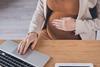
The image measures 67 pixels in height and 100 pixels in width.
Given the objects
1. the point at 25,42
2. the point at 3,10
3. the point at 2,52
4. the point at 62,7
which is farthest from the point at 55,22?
the point at 3,10

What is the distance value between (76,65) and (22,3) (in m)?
2.05

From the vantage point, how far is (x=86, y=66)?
108 centimetres

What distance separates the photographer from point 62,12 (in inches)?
62.9

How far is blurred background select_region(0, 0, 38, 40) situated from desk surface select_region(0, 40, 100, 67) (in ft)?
4.26

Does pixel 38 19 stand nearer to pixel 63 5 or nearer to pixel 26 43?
pixel 63 5

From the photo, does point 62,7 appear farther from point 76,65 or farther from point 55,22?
point 76,65

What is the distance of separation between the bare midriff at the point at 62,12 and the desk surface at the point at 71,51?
14.0 inches

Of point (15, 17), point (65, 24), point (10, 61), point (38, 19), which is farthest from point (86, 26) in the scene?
point (15, 17)

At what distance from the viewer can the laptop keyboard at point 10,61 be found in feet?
3.59

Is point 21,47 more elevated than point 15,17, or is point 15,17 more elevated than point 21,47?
point 21,47

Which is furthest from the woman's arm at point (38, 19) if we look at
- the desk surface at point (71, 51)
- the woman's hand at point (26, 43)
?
the desk surface at point (71, 51)

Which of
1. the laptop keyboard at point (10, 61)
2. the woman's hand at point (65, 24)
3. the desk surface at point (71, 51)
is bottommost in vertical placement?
the woman's hand at point (65, 24)

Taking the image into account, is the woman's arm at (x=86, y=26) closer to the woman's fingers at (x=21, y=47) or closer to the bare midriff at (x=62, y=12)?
the bare midriff at (x=62, y=12)

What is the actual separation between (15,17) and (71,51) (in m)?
1.72
